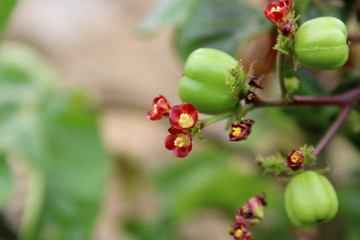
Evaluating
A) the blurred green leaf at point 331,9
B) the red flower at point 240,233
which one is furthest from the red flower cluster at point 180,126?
the blurred green leaf at point 331,9

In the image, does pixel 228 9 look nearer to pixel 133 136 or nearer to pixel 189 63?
pixel 189 63

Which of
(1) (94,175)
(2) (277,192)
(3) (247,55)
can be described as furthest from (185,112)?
(2) (277,192)

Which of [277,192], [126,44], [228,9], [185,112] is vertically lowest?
[185,112]

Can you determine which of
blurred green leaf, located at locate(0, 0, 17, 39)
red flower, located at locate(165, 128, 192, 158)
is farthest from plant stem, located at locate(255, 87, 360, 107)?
blurred green leaf, located at locate(0, 0, 17, 39)

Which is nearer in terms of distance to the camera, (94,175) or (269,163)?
(269,163)

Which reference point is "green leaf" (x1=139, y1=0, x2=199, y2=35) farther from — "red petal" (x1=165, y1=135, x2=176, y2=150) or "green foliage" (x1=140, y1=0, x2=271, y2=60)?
"red petal" (x1=165, y1=135, x2=176, y2=150)

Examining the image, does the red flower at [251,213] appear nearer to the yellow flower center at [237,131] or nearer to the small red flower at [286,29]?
the yellow flower center at [237,131]
